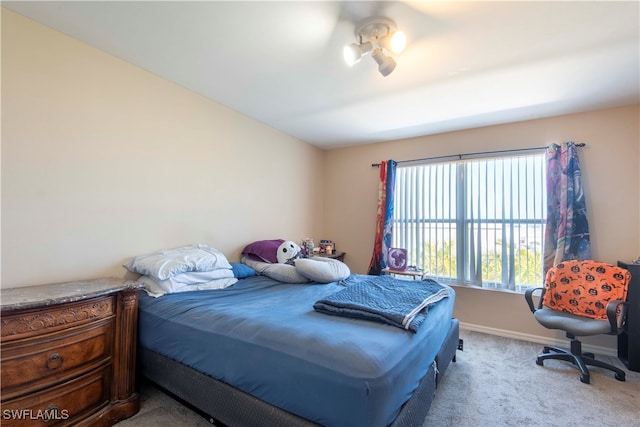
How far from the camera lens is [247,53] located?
7.00ft

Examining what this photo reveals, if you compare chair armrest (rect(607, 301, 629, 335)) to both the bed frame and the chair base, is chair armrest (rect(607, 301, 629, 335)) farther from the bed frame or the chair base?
the bed frame

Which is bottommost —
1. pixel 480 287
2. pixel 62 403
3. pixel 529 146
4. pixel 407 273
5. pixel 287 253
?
pixel 62 403

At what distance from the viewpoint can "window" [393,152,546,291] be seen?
3264 millimetres

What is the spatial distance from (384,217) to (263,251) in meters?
1.79

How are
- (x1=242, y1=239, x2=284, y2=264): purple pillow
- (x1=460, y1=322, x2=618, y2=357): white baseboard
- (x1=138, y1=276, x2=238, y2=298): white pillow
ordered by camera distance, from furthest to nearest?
(x1=242, y1=239, x2=284, y2=264): purple pillow
(x1=460, y1=322, x2=618, y2=357): white baseboard
(x1=138, y1=276, x2=238, y2=298): white pillow

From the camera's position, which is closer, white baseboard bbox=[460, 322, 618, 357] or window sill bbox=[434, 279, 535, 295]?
white baseboard bbox=[460, 322, 618, 357]

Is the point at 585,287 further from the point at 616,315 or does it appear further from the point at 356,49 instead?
the point at 356,49

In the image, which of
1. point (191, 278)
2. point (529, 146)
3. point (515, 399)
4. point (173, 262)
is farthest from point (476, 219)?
point (173, 262)

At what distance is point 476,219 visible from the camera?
11.6ft

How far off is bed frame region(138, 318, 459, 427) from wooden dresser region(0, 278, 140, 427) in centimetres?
19

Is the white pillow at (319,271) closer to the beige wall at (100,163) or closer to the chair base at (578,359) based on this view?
the beige wall at (100,163)

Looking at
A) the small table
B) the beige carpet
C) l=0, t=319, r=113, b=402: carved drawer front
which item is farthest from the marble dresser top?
the small table

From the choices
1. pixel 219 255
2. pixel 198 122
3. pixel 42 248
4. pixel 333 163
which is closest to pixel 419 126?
pixel 333 163

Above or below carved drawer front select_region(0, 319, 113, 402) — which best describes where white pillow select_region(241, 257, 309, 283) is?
above
